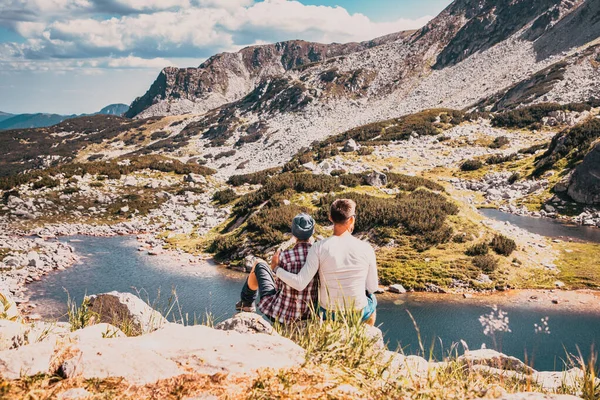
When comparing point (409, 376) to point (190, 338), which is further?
point (190, 338)

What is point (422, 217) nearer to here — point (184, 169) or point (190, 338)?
point (190, 338)

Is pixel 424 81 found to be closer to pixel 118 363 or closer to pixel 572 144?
pixel 572 144

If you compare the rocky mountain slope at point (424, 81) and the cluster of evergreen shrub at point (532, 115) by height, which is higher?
the rocky mountain slope at point (424, 81)

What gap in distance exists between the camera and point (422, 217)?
23438 millimetres

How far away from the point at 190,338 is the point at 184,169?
1838 inches

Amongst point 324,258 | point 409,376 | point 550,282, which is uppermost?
point 324,258

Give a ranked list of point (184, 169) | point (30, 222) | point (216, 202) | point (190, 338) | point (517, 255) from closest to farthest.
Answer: point (190, 338), point (517, 255), point (30, 222), point (216, 202), point (184, 169)

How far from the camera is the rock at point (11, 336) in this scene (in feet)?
13.3

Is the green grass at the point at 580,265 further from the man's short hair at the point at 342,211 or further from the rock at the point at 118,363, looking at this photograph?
the rock at the point at 118,363

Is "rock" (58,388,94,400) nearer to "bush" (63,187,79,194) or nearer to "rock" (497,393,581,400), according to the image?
"rock" (497,393,581,400)

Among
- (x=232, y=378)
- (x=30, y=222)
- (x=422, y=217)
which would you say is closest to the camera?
(x=232, y=378)

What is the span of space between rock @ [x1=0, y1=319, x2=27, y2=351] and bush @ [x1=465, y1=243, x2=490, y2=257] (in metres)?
21.0

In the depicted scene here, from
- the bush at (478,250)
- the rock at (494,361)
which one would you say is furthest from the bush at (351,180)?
the rock at (494,361)

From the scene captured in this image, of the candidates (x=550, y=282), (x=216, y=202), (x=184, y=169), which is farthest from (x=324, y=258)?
(x=184, y=169)
